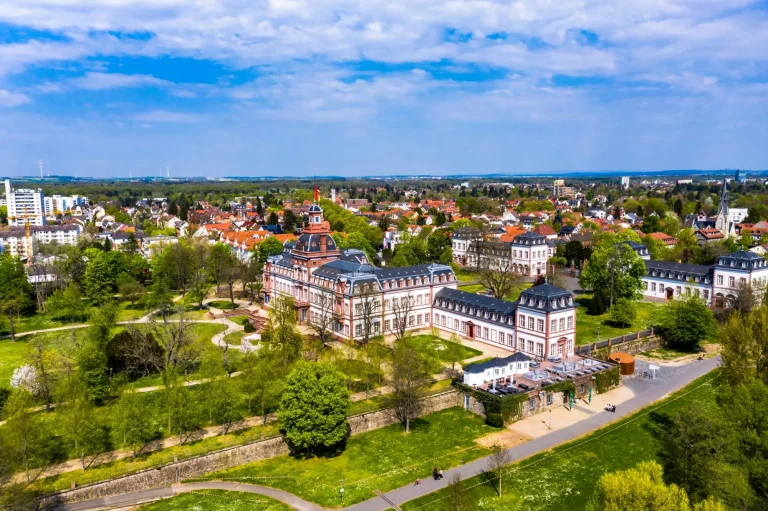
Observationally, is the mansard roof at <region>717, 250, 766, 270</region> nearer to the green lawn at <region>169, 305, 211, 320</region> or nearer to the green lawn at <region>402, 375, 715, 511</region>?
the green lawn at <region>402, 375, 715, 511</region>

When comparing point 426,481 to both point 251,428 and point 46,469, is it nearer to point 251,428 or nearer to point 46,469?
point 251,428

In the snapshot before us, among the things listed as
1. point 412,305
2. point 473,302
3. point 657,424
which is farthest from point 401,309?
point 657,424

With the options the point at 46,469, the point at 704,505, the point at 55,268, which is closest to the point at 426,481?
the point at 704,505

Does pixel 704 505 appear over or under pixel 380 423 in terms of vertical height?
over

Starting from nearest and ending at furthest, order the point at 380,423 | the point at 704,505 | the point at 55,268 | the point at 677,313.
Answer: the point at 704,505
the point at 380,423
the point at 677,313
the point at 55,268

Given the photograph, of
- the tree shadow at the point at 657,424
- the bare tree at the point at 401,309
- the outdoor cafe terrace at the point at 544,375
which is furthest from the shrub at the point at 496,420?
the bare tree at the point at 401,309
